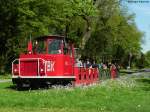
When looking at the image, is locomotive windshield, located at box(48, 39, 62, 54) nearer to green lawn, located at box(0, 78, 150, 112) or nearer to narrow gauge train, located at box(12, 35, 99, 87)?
narrow gauge train, located at box(12, 35, 99, 87)

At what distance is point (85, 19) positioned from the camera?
207 feet

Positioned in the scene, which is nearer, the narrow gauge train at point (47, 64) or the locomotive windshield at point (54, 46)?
the narrow gauge train at point (47, 64)

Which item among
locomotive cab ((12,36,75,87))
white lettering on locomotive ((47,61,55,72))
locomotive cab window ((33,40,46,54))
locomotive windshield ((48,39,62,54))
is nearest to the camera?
locomotive cab ((12,36,75,87))

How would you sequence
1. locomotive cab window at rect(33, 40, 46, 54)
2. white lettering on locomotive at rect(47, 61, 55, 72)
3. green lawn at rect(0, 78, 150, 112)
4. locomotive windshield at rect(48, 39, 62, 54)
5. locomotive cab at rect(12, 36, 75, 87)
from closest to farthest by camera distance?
green lawn at rect(0, 78, 150, 112)
locomotive cab at rect(12, 36, 75, 87)
white lettering on locomotive at rect(47, 61, 55, 72)
locomotive windshield at rect(48, 39, 62, 54)
locomotive cab window at rect(33, 40, 46, 54)

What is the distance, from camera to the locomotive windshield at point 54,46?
29.6 meters

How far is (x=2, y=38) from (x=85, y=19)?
14184 millimetres

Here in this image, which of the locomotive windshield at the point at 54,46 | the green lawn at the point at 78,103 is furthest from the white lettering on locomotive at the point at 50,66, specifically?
the green lawn at the point at 78,103

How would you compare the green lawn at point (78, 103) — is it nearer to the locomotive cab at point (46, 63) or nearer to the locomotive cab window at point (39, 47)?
the locomotive cab at point (46, 63)

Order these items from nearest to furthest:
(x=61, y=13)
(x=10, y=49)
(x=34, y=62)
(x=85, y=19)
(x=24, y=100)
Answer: (x=24, y=100)
(x=34, y=62)
(x=10, y=49)
(x=61, y=13)
(x=85, y=19)

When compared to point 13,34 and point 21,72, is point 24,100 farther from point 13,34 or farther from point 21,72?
point 13,34

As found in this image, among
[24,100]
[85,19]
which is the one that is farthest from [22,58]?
[85,19]

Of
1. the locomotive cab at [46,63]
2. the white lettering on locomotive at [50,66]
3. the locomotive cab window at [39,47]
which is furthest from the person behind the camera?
the locomotive cab window at [39,47]

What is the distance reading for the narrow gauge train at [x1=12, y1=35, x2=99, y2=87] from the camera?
2895 cm

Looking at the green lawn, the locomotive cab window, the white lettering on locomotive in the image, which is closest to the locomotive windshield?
the locomotive cab window
